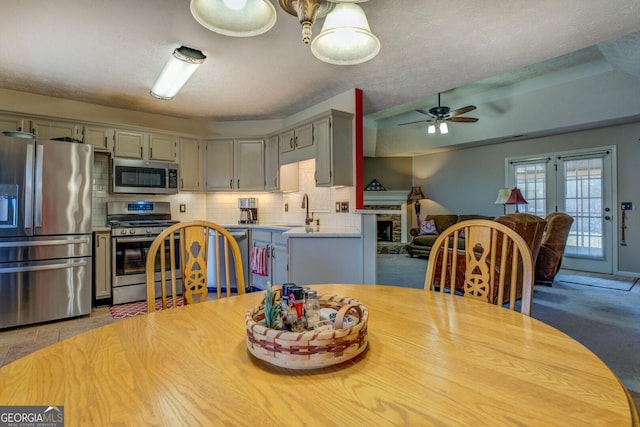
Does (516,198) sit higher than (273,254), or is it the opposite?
(516,198)

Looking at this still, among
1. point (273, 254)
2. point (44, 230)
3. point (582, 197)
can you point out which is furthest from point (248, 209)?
point (582, 197)

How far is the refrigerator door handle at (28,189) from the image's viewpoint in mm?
2943

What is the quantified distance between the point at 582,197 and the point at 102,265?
24.4ft

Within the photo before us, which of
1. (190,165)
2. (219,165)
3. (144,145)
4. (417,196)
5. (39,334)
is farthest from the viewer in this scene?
(417,196)

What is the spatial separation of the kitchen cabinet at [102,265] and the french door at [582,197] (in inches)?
280

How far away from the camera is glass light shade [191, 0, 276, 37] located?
1.42 metres

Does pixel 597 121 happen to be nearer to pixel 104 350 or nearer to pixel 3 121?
pixel 104 350

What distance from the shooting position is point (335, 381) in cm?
65

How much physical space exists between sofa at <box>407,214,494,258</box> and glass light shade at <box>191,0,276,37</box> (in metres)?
5.94

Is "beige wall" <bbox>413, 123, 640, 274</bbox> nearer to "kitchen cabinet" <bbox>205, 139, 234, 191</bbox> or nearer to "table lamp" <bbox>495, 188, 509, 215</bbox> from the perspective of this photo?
"table lamp" <bbox>495, 188, 509, 215</bbox>

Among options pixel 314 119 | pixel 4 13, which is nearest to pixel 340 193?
pixel 314 119

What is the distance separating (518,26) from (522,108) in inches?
160

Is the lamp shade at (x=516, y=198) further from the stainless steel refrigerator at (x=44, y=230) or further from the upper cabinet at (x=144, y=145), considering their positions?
the stainless steel refrigerator at (x=44, y=230)
